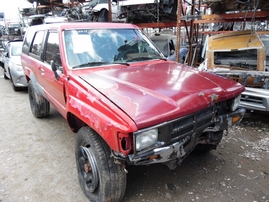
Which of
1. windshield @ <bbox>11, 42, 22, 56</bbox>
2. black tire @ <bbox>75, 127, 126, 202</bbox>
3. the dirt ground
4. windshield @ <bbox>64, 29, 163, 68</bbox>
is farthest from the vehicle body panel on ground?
windshield @ <bbox>11, 42, 22, 56</bbox>

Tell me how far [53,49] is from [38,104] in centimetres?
174

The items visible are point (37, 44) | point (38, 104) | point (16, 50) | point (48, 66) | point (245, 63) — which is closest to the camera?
point (48, 66)

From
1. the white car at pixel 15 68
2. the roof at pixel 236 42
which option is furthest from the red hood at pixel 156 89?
the white car at pixel 15 68

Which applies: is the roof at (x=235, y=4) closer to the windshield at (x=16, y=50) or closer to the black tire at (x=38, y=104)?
the black tire at (x=38, y=104)

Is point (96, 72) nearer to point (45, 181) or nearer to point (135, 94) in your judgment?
point (135, 94)

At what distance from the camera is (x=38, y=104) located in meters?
4.50

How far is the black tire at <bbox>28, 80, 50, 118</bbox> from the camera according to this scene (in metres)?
4.43

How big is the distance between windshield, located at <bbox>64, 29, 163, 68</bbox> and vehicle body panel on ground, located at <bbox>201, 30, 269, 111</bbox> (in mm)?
1823

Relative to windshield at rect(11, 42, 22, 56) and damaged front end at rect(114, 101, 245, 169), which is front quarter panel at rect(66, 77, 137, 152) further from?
windshield at rect(11, 42, 22, 56)

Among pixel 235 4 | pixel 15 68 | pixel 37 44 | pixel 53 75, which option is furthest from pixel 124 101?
pixel 15 68

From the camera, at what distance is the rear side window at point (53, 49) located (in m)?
3.00

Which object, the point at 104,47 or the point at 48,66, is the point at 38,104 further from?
the point at 104,47

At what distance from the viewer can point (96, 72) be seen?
8.61 feet

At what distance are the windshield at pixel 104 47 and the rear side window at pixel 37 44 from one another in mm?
1114
